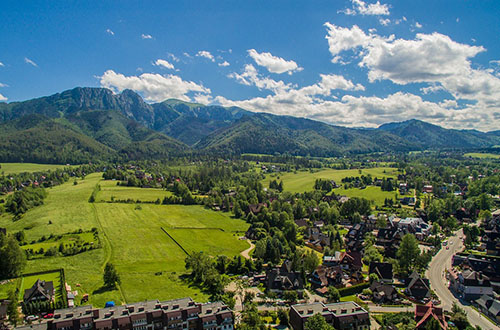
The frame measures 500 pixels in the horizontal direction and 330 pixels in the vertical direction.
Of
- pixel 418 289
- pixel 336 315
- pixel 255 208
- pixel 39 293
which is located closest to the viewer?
pixel 336 315

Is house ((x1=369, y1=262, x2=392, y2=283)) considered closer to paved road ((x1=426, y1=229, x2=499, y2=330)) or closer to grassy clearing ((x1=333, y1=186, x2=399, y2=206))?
paved road ((x1=426, y1=229, x2=499, y2=330))

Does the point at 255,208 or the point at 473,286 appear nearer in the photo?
the point at 473,286

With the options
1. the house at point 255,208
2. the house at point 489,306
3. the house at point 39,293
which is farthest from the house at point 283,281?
the house at point 255,208

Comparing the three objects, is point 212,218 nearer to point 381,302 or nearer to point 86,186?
point 381,302

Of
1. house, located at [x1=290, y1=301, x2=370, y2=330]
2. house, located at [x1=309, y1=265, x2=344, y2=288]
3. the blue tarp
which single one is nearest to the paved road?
house, located at [x1=309, y1=265, x2=344, y2=288]

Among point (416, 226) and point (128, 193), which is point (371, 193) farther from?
point (128, 193)

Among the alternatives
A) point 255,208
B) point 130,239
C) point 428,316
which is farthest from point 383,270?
point 130,239

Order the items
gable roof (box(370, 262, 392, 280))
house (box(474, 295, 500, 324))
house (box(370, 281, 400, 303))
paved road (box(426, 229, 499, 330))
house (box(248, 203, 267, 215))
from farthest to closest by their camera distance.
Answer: house (box(248, 203, 267, 215)), gable roof (box(370, 262, 392, 280)), house (box(370, 281, 400, 303)), house (box(474, 295, 500, 324)), paved road (box(426, 229, 499, 330))
